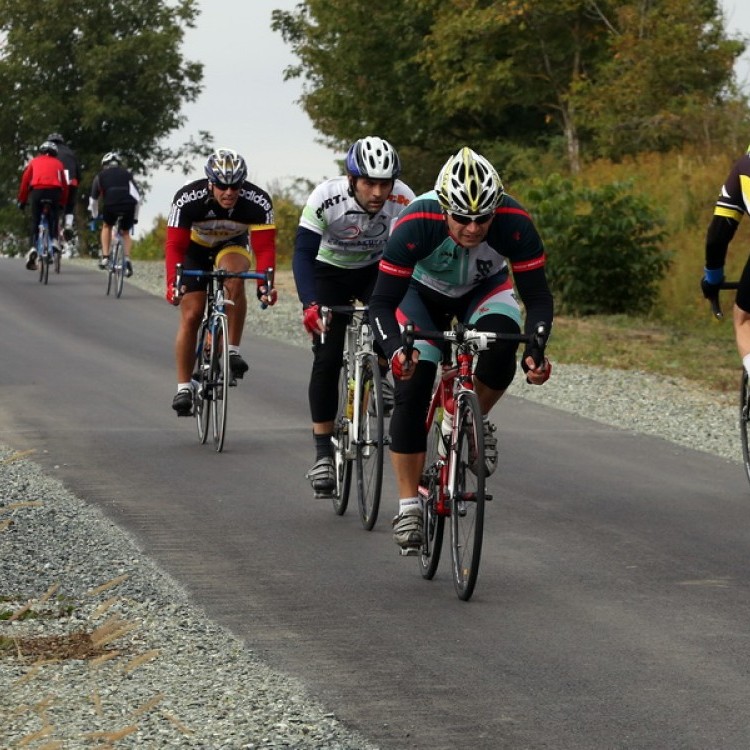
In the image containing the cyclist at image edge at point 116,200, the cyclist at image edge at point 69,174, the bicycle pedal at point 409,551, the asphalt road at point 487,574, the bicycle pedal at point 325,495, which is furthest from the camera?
the cyclist at image edge at point 69,174

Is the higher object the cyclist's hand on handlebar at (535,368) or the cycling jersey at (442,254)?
the cycling jersey at (442,254)

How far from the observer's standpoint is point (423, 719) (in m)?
5.83

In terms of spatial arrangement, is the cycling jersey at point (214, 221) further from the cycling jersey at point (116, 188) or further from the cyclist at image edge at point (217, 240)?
the cycling jersey at point (116, 188)

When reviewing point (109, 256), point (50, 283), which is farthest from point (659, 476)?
point (50, 283)

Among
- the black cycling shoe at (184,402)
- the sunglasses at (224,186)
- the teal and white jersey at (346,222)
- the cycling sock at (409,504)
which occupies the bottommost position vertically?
the black cycling shoe at (184,402)

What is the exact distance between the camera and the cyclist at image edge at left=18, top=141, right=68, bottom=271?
27719 millimetres

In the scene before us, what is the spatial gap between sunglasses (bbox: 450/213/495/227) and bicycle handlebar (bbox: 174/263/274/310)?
4284 mm

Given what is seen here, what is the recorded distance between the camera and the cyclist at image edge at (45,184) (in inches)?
1091

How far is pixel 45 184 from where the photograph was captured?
27.7 m

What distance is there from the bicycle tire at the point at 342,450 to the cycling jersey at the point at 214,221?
2165 mm

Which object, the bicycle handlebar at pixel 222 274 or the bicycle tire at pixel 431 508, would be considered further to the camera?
the bicycle handlebar at pixel 222 274

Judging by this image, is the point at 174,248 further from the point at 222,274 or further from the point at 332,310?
the point at 332,310

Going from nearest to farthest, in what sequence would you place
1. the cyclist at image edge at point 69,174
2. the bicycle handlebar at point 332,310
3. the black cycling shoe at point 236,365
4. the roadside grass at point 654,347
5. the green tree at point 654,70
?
the bicycle handlebar at point 332,310
the black cycling shoe at point 236,365
the roadside grass at point 654,347
the cyclist at image edge at point 69,174
the green tree at point 654,70

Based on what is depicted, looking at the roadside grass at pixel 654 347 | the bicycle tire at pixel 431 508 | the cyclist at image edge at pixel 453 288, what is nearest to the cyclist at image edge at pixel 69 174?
the roadside grass at pixel 654 347
